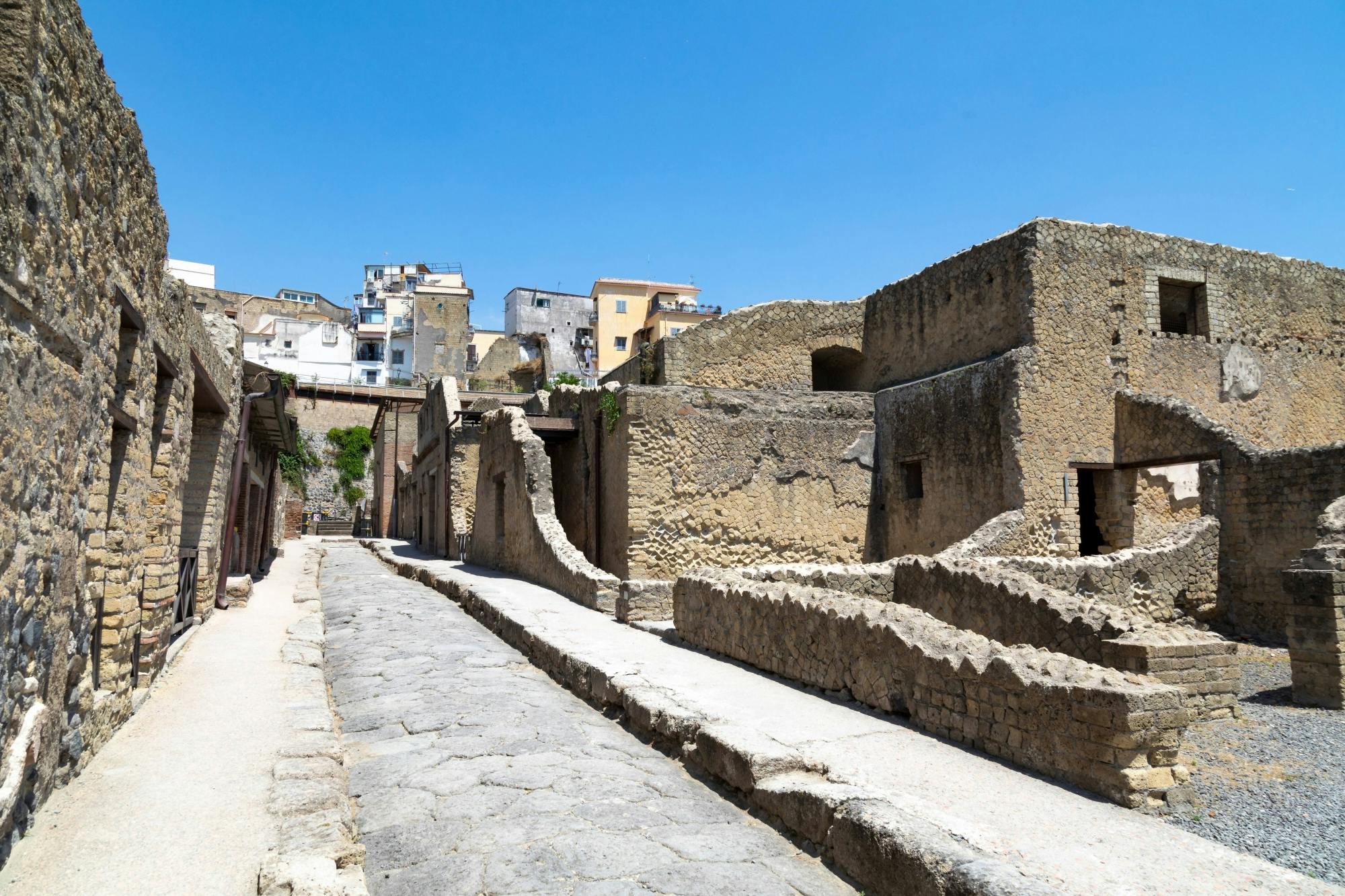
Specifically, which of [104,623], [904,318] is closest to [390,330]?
[904,318]

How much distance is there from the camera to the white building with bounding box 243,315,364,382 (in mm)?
57000

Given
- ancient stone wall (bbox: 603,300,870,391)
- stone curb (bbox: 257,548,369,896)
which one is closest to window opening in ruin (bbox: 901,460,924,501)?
ancient stone wall (bbox: 603,300,870,391)

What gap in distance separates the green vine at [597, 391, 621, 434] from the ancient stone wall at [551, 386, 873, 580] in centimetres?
3

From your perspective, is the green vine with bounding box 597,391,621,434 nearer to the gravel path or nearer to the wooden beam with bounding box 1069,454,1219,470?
the wooden beam with bounding box 1069,454,1219,470

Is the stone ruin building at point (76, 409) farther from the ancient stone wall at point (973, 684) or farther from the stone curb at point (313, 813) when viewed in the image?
the ancient stone wall at point (973, 684)

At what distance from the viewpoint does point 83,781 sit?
13.5 feet

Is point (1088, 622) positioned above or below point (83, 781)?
above

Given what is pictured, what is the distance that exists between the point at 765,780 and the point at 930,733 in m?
1.46

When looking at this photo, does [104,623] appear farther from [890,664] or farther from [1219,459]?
[1219,459]

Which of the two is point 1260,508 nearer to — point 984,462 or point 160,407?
point 984,462

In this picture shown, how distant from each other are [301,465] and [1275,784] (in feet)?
144

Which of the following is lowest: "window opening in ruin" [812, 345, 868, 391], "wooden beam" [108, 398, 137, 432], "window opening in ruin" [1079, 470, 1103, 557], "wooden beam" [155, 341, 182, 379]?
"window opening in ruin" [1079, 470, 1103, 557]

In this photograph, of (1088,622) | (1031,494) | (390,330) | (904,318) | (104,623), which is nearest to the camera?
(104,623)

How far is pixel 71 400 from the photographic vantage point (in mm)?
3852
